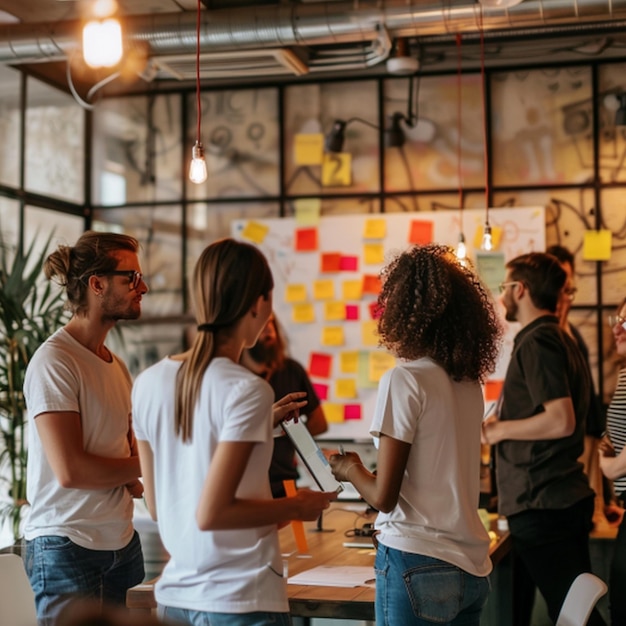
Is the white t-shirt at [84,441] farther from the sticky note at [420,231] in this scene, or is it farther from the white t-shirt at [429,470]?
the sticky note at [420,231]

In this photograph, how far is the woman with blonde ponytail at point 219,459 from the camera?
187cm

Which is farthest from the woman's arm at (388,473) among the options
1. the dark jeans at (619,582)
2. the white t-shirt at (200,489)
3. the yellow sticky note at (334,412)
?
the yellow sticky note at (334,412)

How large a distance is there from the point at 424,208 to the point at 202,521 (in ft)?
14.0

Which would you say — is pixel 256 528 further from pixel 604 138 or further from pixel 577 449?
pixel 604 138

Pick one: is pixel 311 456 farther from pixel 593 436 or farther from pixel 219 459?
pixel 593 436

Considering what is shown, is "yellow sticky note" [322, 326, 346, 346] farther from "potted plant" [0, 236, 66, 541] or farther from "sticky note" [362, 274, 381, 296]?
"potted plant" [0, 236, 66, 541]

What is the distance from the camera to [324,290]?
19.6ft

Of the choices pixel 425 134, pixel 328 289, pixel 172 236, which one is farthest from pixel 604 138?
pixel 172 236

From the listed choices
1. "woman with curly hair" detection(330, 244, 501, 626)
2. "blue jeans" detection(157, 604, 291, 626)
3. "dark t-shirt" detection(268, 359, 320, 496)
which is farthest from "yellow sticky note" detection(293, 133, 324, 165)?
"blue jeans" detection(157, 604, 291, 626)

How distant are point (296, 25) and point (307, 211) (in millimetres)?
1602

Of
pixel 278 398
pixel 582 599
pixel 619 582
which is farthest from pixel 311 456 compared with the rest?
pixel 278 398

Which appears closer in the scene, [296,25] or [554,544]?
[554,544]

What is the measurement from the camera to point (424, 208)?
593cm

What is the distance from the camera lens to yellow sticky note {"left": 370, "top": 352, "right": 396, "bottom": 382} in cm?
586
